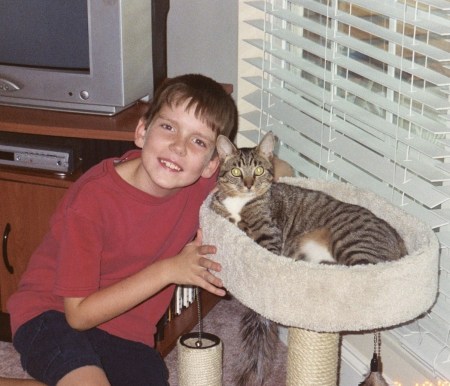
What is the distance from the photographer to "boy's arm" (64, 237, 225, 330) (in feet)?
5.39

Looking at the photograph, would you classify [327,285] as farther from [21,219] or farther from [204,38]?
[204,38]

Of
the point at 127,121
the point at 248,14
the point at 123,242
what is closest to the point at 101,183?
the point at 123,242

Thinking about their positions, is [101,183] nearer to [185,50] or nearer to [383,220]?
[383,220]

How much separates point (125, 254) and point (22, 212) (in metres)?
0.67

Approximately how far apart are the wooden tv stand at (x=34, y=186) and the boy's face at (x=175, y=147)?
0.43 meters

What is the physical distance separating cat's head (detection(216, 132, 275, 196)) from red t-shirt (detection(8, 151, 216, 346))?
0.52ft

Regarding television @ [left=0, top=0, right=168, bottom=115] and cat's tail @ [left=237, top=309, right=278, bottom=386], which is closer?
cat's tail @ [left=237, top=309, right=278, bottom=386]

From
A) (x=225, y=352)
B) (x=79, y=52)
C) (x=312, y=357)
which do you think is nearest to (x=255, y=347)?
(x=312, y=357)

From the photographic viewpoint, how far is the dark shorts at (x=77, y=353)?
1730 millimetres

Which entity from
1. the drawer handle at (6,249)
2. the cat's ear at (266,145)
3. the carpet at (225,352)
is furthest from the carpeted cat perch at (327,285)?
the drawer handle at (6,249)

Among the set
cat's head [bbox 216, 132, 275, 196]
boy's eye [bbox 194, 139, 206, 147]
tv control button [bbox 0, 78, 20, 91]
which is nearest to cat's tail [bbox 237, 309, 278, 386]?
cat's head [bbox 216, 132, 275, 196]

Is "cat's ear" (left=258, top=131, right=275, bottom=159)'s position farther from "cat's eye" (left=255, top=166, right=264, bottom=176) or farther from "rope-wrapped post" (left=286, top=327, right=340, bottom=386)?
"rope-wrapped post" (left=286, top=327, right=340, bottom=386)

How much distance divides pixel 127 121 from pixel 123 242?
585 mm

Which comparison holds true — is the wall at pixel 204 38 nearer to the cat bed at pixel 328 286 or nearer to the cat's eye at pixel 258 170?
the cat's eye at pixel 258 170
